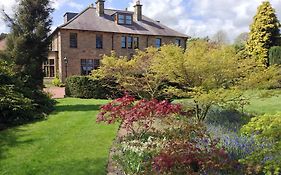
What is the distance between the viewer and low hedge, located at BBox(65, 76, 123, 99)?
2178cm

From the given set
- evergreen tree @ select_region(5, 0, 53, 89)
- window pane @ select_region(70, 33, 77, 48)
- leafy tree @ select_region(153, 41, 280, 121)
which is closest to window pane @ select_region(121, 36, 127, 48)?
window pane @ select_region(70, 33, 77, 48)

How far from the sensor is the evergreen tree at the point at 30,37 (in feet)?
49.0

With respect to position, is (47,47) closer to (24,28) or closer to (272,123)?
(24,28)

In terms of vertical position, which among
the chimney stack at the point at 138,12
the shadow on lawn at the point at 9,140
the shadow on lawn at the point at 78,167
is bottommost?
the shadow on lawn at the point at 78,167

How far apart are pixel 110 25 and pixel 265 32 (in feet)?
49.5

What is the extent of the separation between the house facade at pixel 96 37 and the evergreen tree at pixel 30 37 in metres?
15.2

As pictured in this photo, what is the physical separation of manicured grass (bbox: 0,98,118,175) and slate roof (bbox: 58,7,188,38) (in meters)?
21.5

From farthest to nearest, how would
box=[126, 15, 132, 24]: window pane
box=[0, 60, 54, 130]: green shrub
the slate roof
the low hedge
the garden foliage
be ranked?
box=[126, 15, 132, 24]: window pane < the slate roof < the low hedge < box=[0, 60, 54, 130]: green shrub < the garden foliage

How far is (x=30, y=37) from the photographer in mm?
15109

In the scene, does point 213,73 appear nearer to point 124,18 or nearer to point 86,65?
point 86,65

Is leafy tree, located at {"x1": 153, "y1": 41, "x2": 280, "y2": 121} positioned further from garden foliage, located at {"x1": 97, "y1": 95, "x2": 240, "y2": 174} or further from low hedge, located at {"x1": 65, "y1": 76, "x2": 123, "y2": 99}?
low hedge, located at {"x1": 65, "y1": 76, "x2": 123, "y2": 99}

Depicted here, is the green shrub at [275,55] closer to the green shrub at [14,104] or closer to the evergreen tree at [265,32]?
the evergreen tree at [265,32]

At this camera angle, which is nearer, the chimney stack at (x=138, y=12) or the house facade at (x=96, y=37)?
the house facade at (x=96, y=37)

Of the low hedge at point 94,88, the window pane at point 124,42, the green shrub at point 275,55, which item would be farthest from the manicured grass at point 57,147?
the window pane at point 124,42
